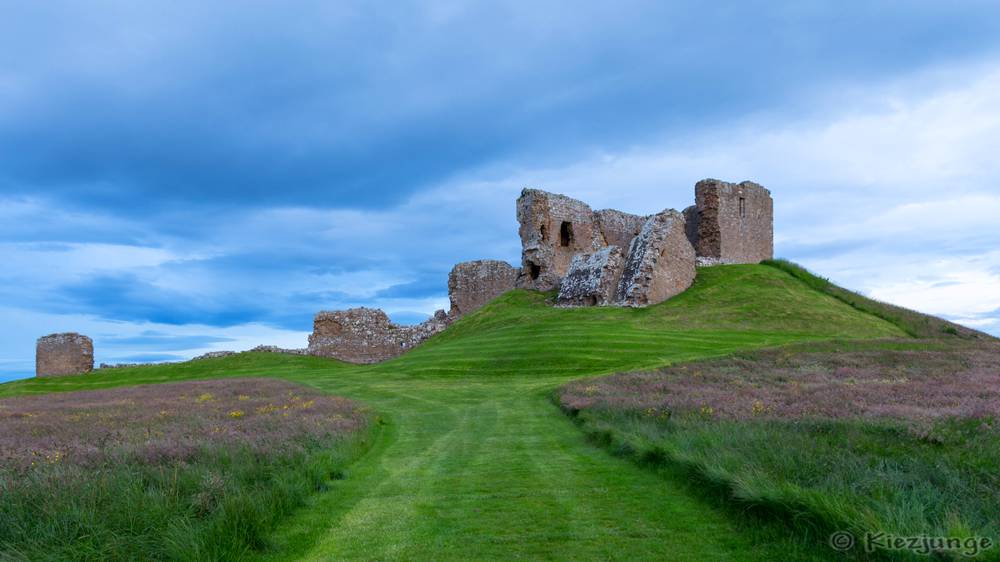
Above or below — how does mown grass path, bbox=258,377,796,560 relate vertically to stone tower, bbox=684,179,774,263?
below

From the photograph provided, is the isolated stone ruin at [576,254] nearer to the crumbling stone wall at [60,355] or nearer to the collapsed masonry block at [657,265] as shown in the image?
the collapsed masonry block at [657,265]

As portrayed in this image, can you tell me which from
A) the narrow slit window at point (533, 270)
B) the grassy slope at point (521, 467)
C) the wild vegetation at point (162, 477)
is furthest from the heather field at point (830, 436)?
the narrow slit window at point (533, 270)

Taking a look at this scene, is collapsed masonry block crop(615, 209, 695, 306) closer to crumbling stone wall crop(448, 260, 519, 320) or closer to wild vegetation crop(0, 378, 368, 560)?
crumbling stone wall crop(448, 260, 519, 320)

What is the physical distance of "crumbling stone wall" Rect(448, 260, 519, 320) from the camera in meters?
53.5

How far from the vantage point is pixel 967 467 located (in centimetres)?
745

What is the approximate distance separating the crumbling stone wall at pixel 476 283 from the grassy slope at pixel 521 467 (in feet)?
64.8

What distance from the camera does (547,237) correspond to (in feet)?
153

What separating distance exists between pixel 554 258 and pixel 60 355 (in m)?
37.6

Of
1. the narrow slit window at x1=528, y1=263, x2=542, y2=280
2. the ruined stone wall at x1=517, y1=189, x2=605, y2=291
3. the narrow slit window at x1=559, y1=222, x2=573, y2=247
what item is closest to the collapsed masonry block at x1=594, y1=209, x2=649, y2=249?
the ruined stone wall at x1=517, y1=189, x2=605, y2=291

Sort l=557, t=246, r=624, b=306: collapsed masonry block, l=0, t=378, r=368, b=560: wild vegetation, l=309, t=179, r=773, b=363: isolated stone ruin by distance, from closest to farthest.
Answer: l=0, t=378, r=368, b=560: wild vegetation, l=557, t=246, r=624, b=306: collapsed masonry block, l=309, t=179, r=773, b=363: isolated stone ruin

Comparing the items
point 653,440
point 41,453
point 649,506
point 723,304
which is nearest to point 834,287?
point 723,304

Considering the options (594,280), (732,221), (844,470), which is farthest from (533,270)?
(844,470)

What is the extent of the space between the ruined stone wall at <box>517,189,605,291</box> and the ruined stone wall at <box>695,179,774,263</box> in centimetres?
823

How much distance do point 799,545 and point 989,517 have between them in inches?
68.6
